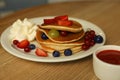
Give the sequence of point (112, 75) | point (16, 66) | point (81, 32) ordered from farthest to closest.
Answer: point (81, 32) → point (16, 66) → point (112, 75)

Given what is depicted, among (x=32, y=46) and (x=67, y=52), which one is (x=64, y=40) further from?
(x=32, y=46)

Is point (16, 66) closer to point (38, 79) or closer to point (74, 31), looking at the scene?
point (38, 79)

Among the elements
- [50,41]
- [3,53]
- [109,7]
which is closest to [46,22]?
[50,41]

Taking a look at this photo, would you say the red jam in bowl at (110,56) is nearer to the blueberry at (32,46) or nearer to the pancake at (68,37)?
the pancake at (68,37)

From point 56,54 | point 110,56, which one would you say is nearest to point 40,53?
point 56,54

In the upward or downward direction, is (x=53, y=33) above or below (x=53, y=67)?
above

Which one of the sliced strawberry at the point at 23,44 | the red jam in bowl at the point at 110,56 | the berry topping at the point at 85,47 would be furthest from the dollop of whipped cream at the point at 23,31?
the red jam in bowl at the point at 110,56
